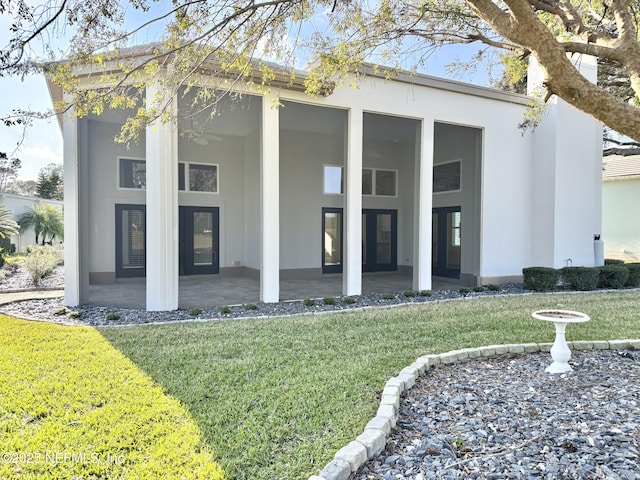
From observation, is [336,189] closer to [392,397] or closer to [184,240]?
[184,240]

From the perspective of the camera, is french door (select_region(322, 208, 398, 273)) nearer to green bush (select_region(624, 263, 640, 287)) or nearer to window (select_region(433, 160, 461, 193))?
window (select_region(433, 160, 461, 193))

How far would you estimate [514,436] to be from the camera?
3043 mm

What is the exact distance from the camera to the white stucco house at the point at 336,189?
820cm

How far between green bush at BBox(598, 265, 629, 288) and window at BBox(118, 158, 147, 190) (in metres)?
12.7

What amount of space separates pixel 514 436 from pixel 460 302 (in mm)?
5857

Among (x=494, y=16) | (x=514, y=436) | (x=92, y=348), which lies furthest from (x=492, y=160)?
(x=92, y=348)

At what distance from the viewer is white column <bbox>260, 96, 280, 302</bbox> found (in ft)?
27.8

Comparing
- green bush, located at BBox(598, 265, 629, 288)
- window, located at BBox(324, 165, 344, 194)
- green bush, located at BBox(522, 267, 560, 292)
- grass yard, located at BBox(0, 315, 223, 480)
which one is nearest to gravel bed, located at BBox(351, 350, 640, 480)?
grass yard, located at BBox(0, 315, 223, 480)

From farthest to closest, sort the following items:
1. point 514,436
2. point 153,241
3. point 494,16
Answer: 1. point 153,241
2. point 494,16
3. point 514,436

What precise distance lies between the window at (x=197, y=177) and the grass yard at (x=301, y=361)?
6882mm

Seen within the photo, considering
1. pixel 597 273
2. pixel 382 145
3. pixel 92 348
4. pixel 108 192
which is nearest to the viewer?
pixel 92 348

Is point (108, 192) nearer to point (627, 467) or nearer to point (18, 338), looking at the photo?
point (18, 338)

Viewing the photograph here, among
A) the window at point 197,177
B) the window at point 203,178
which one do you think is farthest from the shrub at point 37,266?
the window at point 203,178

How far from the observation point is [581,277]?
1041cm
